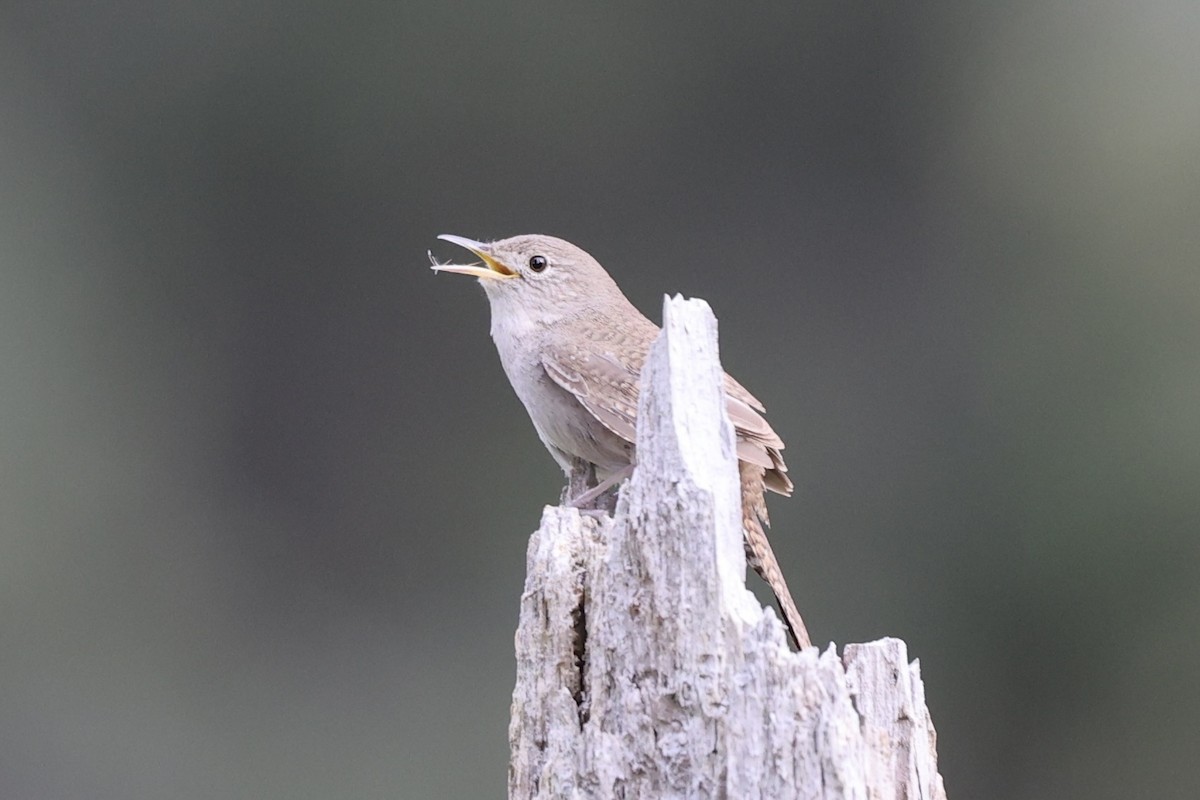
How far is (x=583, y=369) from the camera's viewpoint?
16.2 ft

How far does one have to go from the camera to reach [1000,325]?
377 inches

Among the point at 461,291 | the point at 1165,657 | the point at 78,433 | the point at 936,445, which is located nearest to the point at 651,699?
the point at 1165,657

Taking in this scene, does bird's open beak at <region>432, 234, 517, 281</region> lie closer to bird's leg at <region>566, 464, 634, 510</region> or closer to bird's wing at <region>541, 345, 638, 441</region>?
bird's wing at <region>541, 345, 638, 441</region>

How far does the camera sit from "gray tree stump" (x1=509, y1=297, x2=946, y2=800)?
305 cm

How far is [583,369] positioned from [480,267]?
66cm

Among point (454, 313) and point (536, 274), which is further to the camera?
point (454, 313)

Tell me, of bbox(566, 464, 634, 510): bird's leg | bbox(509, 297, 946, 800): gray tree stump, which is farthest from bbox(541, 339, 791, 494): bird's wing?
bbox(509, 297, 946, 800): gray tree stump

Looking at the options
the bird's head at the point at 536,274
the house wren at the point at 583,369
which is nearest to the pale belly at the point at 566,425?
the house wren at the point at 583,369

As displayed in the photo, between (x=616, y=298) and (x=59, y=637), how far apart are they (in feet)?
19.0

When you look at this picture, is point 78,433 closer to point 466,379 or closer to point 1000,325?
point 466,379

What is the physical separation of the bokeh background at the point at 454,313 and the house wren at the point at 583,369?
4099 millimetres

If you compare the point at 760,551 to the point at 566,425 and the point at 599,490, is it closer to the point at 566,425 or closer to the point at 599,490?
the point at 599,490

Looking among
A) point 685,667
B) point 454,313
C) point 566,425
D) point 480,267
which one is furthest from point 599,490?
point 454,313

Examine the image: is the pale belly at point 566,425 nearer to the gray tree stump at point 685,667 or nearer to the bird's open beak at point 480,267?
the bird's open beak at point 480,267
